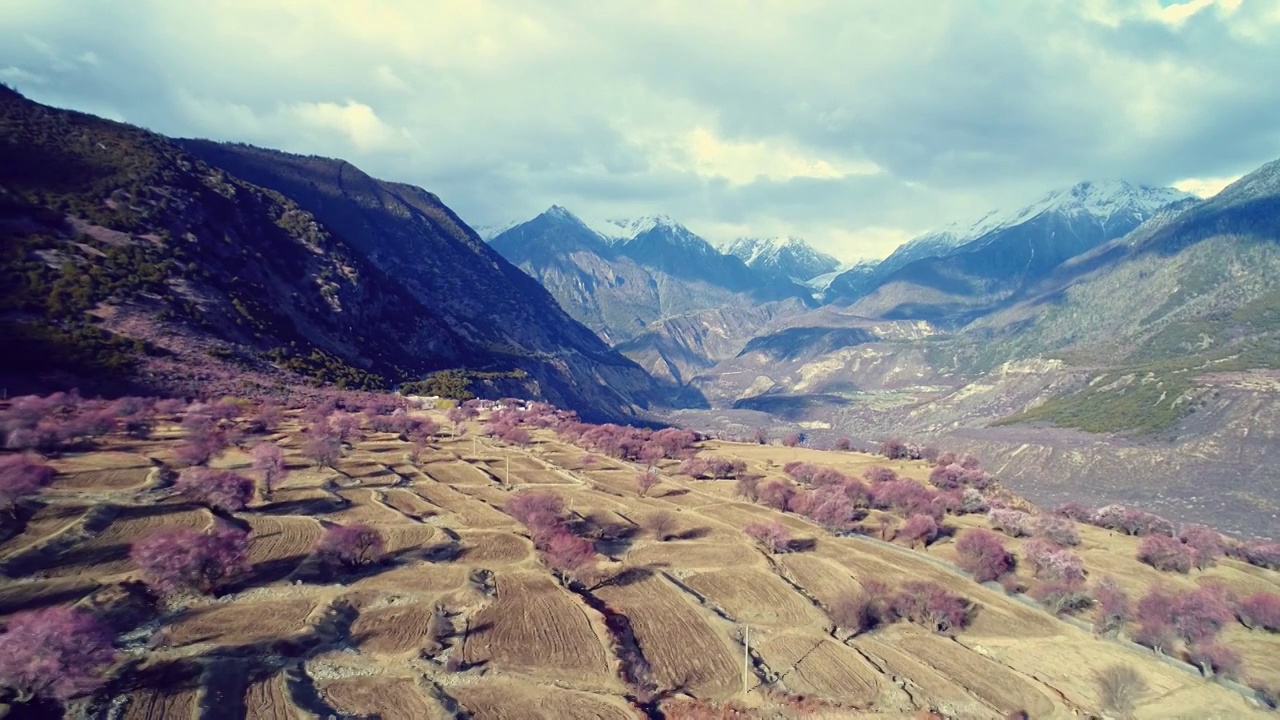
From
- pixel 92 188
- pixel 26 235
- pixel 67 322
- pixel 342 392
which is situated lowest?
pixel 342 392

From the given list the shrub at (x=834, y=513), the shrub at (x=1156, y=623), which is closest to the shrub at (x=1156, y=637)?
the shrub at (x=1156, y=623)

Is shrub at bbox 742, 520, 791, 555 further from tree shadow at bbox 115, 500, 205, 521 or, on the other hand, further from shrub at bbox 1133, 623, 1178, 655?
tree shadow at bbox 115, 500, 205, 521

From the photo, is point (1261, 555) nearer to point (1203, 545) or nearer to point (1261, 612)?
point (1203, 545)

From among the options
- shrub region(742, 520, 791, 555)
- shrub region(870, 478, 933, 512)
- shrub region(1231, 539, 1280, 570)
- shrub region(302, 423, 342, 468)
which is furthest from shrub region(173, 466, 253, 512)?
shrub region(1231, 539, 1280, 570)

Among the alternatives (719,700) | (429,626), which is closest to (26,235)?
(429,626)

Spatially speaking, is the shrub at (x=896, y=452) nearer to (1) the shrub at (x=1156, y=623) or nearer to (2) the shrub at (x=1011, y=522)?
(2) the shrub at (x=1011, y=522)

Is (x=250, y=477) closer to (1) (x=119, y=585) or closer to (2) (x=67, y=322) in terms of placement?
(1) (x=119, y=585)
